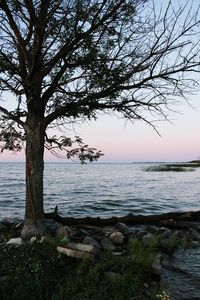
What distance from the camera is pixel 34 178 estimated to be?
1064 centimetres

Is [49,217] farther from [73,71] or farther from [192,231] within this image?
[73,71]

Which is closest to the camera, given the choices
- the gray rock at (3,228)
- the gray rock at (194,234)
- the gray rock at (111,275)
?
the gray rock at (111,275)

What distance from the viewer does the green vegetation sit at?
6.79 metres

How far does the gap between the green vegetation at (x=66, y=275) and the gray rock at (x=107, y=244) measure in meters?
1.96

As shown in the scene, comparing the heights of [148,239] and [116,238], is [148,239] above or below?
below

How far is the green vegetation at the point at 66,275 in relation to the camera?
267 inches

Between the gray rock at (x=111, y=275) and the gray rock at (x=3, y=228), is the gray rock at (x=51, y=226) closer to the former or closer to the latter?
the gray rock at (x=3, y=228)

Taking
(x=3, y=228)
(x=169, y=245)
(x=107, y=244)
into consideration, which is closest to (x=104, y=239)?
(x=107, y=244)

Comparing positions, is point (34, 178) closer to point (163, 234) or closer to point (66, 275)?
point (66, 275)

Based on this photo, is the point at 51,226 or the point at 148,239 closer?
the point at 148,239

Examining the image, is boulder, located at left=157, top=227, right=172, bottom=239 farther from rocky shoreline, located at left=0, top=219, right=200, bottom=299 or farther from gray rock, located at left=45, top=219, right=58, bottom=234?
gray rock, located at left=45, top=219, right=58, bottom=234

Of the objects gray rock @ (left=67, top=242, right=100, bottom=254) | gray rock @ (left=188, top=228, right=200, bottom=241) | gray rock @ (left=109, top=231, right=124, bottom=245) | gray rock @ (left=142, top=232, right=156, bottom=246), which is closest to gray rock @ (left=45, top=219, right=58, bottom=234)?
gray rock @ (left=109, top=231, right=124, bottom=245)

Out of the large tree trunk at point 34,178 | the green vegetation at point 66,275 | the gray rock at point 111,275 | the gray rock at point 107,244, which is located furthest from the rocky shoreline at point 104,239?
the gray rock at point 111,275

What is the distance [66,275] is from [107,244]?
132 inches
